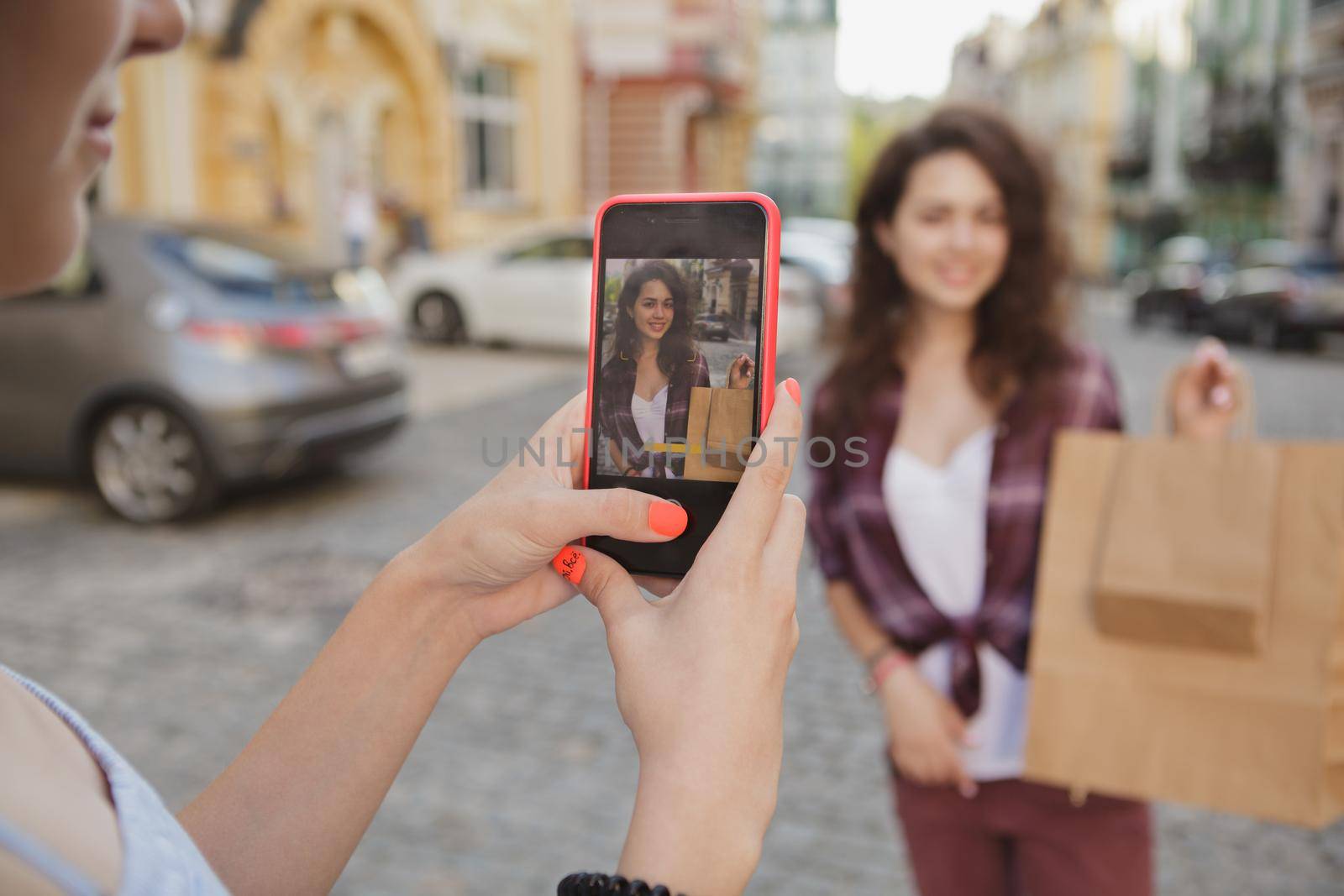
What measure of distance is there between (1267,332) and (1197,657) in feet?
55.7

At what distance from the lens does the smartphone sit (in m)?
1.03

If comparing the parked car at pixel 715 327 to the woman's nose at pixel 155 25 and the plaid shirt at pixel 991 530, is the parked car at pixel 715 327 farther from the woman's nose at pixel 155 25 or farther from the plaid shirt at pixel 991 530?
the plaid shirt at pixel 991 530

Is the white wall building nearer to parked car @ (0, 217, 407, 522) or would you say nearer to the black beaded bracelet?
parked car @ (0, 217, 407, 522)

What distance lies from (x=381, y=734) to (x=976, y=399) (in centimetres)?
150

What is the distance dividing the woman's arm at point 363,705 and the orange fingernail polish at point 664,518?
0.11 m

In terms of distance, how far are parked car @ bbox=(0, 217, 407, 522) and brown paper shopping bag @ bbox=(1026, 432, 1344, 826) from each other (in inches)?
194

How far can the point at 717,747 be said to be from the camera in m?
0.92

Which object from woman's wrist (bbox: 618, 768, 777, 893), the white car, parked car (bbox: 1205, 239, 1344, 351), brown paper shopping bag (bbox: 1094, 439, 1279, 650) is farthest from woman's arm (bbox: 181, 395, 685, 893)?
parked car (bbox: 1205, 239, 1344, 351)

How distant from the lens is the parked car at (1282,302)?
52.7ft

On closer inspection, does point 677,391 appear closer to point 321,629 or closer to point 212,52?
point 321,629

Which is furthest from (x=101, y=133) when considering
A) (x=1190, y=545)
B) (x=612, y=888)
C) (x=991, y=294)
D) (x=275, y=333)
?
(x=275, y=333)

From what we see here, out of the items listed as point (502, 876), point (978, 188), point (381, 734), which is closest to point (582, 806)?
point (502, 876)

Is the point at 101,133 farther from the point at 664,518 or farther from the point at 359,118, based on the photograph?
the point at 359,118

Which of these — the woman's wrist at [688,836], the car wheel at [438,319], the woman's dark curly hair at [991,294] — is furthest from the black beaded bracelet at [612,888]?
the car wheel at [438,319]
